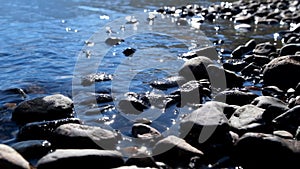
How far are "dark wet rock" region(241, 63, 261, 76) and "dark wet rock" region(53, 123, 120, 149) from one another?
14.1ft

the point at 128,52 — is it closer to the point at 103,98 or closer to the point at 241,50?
the point at 241,50

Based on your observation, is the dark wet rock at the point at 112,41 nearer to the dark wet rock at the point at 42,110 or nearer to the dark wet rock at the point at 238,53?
the dark wet rock at the point at 238,53

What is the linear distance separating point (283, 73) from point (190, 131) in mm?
3261

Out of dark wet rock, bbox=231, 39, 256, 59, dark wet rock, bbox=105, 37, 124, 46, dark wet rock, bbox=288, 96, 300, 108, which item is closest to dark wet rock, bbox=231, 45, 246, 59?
dark wet rock, bbox=231, 39, 256, 59

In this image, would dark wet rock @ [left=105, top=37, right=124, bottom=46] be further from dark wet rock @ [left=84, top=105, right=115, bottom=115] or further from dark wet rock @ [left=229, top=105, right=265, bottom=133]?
dark wet rock @ [left=229, top=105, right=265, bottom=133]

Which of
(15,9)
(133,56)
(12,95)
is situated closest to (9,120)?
(12,95)

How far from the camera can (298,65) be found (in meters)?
7.42

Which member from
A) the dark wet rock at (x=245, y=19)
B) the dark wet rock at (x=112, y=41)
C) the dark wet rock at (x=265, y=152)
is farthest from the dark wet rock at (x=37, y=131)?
the dark wet rock at (x=245, y=19)

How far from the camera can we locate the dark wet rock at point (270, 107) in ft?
17.7

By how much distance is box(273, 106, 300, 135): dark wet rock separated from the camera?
5188mm

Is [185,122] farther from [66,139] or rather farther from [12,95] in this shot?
[12,95]

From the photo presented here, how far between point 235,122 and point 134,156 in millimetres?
1623

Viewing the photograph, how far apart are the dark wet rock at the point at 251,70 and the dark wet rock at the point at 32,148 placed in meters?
4.99

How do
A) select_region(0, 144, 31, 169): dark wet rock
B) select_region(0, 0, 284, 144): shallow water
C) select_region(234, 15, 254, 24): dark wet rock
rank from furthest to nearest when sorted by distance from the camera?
select_region(234, 15, 254, 24): dark wet rock
select_region(0, 0, 284, 144): shallow water
select_region(0, 144, 31, 169): dark wet rock
